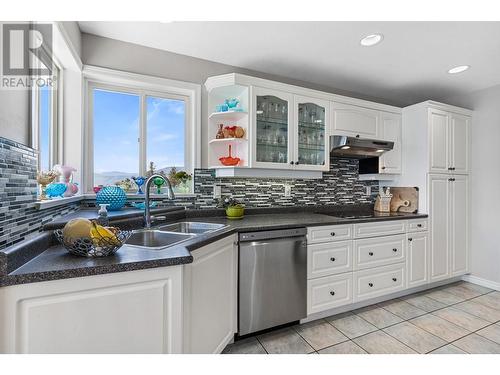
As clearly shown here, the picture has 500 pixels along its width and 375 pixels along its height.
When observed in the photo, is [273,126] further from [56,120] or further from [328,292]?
[56,120]

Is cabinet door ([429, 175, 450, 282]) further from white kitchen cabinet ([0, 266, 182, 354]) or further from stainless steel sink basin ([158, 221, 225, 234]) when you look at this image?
white kitchen cabinet ([0, 266, 182, 354])

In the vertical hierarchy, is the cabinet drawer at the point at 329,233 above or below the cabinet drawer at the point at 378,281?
above

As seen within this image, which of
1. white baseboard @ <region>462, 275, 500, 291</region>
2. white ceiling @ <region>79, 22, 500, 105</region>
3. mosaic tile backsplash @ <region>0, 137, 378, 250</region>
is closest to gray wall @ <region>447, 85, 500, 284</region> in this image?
white baseboard @ <region>462, 275, 500, 291</region>

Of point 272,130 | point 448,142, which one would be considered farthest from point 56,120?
point 448,142

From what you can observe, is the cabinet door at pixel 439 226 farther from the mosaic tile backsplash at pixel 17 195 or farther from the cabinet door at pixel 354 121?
the mosaic tile backsplash at pixel 17 195

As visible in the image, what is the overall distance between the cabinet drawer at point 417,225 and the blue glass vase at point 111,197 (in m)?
2.85

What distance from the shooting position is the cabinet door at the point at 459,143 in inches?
120

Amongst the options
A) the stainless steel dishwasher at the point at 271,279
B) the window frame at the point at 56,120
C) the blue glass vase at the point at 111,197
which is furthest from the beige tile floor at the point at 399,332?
the window frame at the point at 56,120

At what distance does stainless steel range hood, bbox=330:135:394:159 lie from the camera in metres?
2.65

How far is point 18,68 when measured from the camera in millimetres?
1291

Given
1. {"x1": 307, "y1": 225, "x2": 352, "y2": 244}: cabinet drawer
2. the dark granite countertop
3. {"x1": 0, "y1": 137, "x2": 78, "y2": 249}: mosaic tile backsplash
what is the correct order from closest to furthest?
the dark granite countertop
{"x1": 0, "y1": 137, "x2": 78, "y2": 249}: mosaic tile backsplash
{"x1": 307, "y1": 225, "x2": 352, "y2": 244}: cabinet drawer
